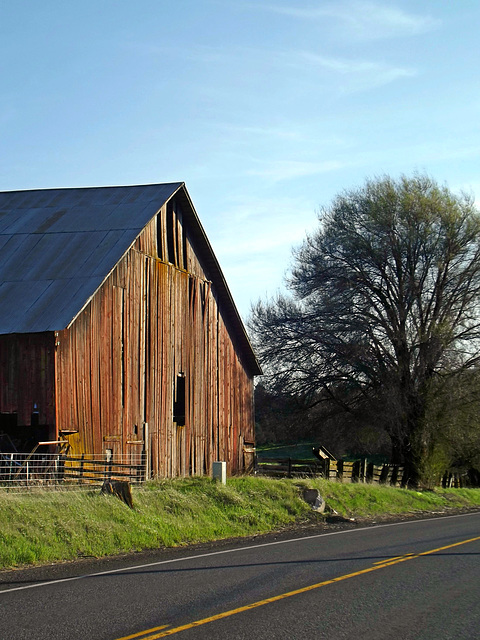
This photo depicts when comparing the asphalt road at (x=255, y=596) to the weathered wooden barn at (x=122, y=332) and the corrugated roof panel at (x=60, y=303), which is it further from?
the corrugated roof panel at (x=60, y=303)

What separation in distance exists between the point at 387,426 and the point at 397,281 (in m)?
6.37

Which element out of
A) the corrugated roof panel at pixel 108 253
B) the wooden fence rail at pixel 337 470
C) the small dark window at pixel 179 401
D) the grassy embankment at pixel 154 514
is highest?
the corrugated roof panel at pixel 108 253

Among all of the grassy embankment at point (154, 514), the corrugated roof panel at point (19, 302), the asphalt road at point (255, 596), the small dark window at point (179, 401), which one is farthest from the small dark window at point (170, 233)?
the asphalt road at point (255, 596)

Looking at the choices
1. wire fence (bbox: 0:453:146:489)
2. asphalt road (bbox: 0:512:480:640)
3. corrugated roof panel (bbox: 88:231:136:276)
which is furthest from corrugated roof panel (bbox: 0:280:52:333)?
asphalt road (bbox: 0:512:480:640)

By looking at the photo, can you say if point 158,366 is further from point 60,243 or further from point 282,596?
point 282,596

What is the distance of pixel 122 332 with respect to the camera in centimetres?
2175

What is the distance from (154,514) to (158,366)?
844 centimetres

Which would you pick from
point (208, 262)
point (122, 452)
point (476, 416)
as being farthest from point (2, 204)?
point (476, 416)

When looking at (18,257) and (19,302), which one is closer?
(19,302)

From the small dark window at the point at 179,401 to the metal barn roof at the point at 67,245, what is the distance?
4111 millimetres

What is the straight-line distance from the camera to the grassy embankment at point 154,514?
12266 mm

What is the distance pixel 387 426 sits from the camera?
32.2m

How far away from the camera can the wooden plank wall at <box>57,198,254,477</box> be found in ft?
65.9

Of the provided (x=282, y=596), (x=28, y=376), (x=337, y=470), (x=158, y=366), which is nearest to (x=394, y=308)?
(x=337, y=470)
